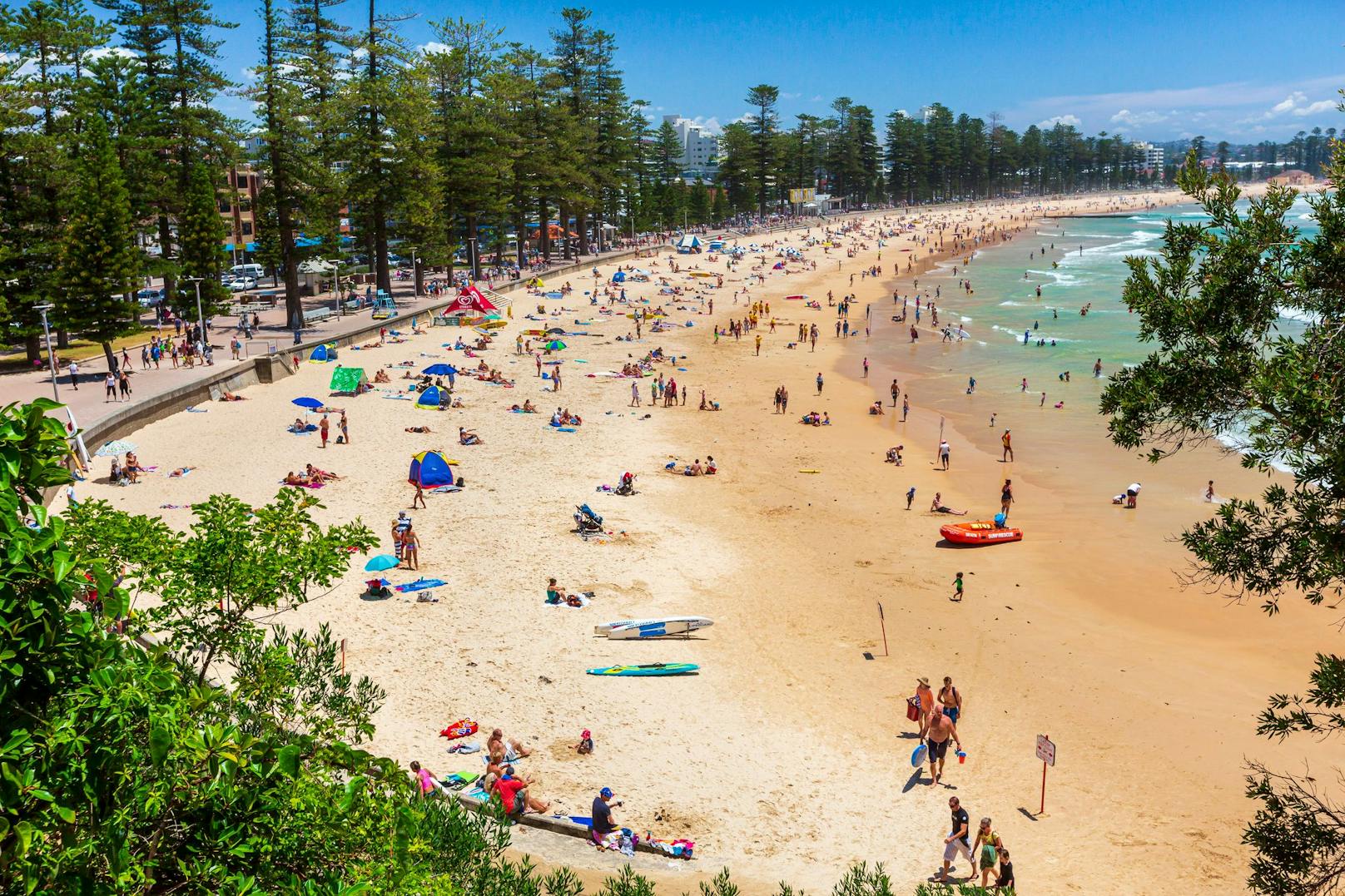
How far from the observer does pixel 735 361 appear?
141 feet

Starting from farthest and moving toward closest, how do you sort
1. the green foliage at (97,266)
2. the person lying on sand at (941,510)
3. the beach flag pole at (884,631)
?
the green foliage at (97,266) → the person lying on sand at (941,510) → the beach flag pole at (884,631)

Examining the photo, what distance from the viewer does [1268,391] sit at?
603 centimetres

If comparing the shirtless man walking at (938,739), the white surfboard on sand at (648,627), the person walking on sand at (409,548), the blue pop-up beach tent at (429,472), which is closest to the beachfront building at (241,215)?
the blue pop-up beach tent at (429,472)

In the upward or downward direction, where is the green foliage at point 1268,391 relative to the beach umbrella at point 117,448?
upward

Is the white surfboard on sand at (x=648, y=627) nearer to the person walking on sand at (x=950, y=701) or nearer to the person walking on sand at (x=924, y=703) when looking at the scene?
the person walking on sand at (x=924, y=703)

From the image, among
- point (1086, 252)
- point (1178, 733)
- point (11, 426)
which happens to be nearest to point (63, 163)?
point (11, 426)

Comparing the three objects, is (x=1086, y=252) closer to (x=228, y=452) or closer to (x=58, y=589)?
(x=228, y=452)

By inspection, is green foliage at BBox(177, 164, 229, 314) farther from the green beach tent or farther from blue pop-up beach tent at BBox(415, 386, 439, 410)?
blue pop-up beach tent at BBox(415, 386, 439, 410)

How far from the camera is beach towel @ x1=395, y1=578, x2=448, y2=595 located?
58.4ft

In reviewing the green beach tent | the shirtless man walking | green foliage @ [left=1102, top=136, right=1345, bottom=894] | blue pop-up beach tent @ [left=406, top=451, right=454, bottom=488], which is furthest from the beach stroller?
green foliage @ [left=1102, top=136, right=1345, bottom=894]

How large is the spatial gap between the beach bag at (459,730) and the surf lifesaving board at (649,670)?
2363 millimetres

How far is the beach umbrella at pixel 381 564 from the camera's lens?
1816 centimetres

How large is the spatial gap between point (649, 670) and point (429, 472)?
10067 millimetres

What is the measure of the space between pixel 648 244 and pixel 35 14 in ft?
188
